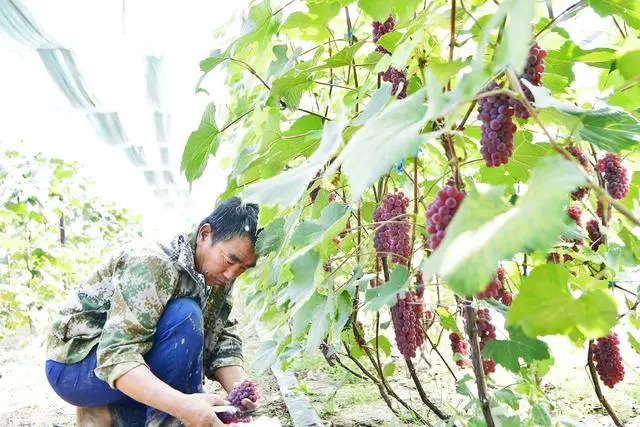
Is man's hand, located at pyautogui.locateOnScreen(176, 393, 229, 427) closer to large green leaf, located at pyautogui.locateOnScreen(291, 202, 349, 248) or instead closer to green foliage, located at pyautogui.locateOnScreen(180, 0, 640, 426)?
green foliage, located at pyautogui.locateOnScreen(180, 0, 640, 426)

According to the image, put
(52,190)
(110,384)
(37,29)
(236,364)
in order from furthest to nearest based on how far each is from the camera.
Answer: (52,190)
(37,29)
(236,364)
(110,384)

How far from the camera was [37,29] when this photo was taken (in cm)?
359

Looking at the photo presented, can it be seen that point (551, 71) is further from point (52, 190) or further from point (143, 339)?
point (52, 190)

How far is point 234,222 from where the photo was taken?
2279 millimetres

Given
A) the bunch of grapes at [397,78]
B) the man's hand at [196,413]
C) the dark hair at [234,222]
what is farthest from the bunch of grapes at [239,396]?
the bunch of grapes at [397,78]

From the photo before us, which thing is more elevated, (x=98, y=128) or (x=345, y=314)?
(x=98, y=128)

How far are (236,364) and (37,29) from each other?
2.17 m

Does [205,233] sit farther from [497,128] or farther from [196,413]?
[497,128]

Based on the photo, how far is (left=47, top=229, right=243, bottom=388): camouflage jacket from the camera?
2174 millimetres

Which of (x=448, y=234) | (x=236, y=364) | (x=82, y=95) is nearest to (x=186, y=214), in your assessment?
(x=82, y=95)

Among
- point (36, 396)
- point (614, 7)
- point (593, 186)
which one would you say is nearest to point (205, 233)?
point (614, 7)

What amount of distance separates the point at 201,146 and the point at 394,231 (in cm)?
58

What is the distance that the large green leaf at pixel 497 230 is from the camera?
465mm

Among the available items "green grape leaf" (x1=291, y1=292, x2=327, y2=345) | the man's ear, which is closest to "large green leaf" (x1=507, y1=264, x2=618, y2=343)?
"green grape leaf" (x1=291, y1=292, x2=327, y2=345)
